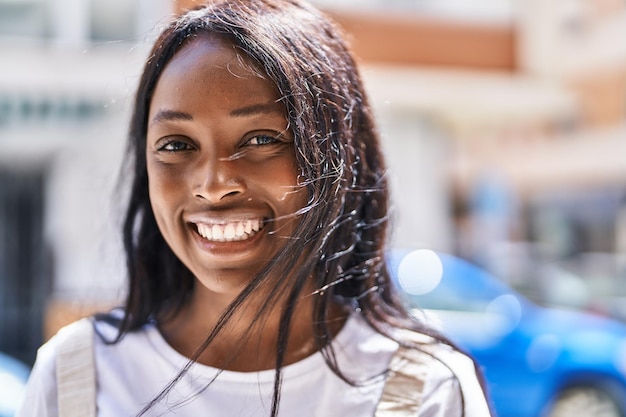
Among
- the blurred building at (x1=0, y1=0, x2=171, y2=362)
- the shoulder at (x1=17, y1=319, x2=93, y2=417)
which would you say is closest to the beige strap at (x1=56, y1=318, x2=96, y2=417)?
the shoulder at (x1=17, y1=319, x2=93, y2=417)

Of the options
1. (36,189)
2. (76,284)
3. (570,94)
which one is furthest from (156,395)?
(570,94)

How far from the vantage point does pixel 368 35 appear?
418 inches

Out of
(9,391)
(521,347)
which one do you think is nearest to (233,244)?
(9,391)

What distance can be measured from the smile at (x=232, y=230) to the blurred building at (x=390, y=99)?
5.05ft

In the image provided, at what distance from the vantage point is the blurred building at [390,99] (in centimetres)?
802

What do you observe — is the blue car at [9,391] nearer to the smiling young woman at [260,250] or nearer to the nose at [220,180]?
the smiling young woman at [260,250]

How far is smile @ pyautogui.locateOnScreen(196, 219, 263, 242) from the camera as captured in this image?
4.25 ft

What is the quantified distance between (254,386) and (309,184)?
370mm

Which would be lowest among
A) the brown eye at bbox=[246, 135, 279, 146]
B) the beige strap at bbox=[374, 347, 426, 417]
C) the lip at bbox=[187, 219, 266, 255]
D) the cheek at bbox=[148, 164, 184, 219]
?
the beige strap at bbox=[374, 347, 426, 417]

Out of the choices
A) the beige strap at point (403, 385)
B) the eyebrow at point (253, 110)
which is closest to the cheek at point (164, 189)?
the eyebrow at point (253, 110)

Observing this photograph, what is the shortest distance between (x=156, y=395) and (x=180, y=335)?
15cm

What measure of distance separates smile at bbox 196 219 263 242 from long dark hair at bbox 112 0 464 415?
0.21 feet

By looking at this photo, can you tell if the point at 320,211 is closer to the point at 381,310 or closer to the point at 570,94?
the point at 381,310

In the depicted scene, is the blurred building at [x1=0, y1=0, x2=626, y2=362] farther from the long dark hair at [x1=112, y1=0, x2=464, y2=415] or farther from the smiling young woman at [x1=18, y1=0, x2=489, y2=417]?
the smiling young woman at [x1=18, y1=0, x2=489, y2=417]
